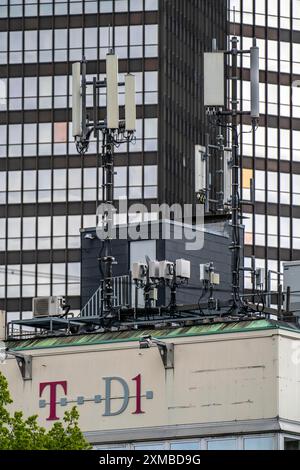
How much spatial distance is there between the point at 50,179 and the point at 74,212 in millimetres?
3899

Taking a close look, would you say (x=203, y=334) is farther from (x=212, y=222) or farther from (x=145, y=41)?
(x=145, y=41)

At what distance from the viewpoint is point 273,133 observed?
18625 cm

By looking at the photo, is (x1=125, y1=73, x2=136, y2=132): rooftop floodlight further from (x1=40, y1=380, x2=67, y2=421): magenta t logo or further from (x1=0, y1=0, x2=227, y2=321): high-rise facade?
(x1=0, y1=0, x2=227, y2=321): high-rise facade

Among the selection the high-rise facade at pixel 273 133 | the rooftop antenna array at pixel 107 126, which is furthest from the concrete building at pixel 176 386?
the high-rise facade at pixel 273 133

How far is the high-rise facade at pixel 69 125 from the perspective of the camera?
569 ft

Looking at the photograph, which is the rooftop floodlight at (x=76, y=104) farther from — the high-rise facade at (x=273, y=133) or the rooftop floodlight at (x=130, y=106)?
the high-rise facade at (x=273, y=133)

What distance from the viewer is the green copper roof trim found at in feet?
212

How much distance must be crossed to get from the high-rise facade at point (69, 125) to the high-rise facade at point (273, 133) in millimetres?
7024

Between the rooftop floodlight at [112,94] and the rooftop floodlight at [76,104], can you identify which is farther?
the rooftop floodlight at [76,104]

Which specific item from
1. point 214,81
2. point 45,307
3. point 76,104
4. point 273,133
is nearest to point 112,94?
point 76,104

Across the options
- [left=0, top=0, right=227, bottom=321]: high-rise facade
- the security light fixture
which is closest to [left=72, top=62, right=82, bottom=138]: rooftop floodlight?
the security light fixture

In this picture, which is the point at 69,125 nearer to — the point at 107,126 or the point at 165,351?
the point at 107,126

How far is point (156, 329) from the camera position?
222 feet
